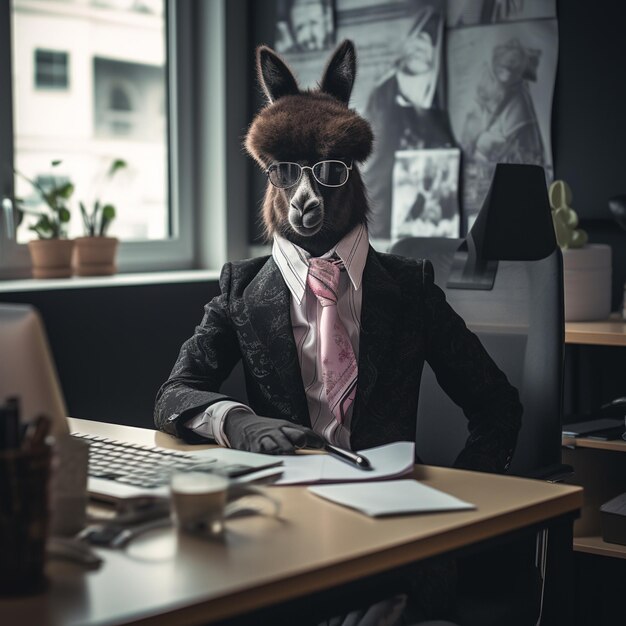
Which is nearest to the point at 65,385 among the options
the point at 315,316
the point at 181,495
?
the point at 315,316

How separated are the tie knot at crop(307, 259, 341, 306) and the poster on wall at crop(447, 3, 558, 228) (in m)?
1.33

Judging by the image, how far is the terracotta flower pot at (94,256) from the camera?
10.0 feet

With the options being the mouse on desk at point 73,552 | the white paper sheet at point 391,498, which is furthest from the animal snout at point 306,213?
the mouse on desk at point 73,552

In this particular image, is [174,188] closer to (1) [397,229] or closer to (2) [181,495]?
(1) [397,229]

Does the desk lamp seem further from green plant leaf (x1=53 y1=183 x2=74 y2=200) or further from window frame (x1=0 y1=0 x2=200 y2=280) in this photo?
window frame (x1=0 y1=0 x2=200 y2=280)

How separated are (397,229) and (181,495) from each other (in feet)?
7.11

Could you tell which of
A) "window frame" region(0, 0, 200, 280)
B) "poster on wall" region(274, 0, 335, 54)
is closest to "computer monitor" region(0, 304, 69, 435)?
"window frame" region(0, 0, 200, 280)

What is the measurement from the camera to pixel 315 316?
1666 millimetres

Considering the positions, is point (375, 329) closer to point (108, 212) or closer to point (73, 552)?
point (73, 552)

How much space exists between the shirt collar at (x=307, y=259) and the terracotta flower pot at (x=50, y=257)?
1.43 meters

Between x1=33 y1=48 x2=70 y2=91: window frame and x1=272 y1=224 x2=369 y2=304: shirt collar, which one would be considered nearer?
x1=272 y1=224 x2=369 y2=304: shirt collar

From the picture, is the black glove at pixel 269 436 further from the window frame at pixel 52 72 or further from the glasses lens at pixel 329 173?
the window frame at pixel 52 72

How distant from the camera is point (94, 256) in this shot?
306 cm

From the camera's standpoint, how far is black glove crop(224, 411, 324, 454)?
135 centimetres
